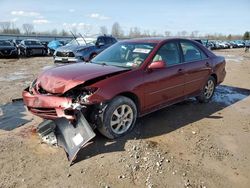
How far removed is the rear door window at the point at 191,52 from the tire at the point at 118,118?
6.58 ft

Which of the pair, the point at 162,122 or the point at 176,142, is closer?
the point at 176,142

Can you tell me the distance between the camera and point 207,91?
7164 millimetres

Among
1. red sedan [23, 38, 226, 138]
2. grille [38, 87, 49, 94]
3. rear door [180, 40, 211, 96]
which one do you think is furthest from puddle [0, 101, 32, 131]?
rear door [180, 40, 211, 96]

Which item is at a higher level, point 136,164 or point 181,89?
point 181,89

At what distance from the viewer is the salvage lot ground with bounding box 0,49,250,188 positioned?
11.7 feet

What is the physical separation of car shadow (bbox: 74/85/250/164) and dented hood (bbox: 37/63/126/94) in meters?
0.96

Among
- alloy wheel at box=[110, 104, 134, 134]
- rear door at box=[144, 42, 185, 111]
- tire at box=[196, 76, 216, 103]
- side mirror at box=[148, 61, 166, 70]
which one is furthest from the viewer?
tire at box=[196, 76, 216, 103]

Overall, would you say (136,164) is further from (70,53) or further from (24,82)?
(70,53)

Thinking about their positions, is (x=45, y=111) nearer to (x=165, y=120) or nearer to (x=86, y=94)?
(x=86, y=94)

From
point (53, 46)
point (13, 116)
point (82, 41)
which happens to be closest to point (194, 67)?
point (13, 116)

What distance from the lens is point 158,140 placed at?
4777 mm

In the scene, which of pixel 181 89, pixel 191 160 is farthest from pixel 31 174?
pixel 181 89

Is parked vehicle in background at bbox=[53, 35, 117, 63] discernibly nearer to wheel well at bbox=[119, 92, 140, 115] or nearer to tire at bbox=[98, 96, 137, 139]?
wheel well at bbox=[119, 92, 140, 115]

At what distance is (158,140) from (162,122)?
92 centimetres
